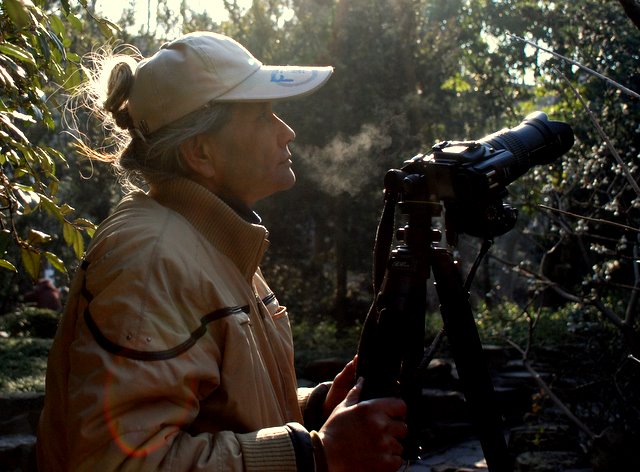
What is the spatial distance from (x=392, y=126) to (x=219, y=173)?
919 centimetres

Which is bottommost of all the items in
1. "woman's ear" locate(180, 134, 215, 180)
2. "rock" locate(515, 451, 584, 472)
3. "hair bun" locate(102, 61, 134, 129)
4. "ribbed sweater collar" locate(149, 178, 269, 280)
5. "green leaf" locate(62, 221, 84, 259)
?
"rock" locate(515, 451, 584, 472)

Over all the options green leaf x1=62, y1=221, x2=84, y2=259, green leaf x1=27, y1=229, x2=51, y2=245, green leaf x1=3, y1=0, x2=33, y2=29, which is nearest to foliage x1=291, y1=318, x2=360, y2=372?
green leaf x1=62, y1=221, x2=84, y2=259

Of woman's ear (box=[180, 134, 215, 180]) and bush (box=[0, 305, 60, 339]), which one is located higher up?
woman's ear (box=[180, 134, 215, 180])

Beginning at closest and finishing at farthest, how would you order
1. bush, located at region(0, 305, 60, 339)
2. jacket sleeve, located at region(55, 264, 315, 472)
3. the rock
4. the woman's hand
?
jacket sleeve, located at region(55, 264, 315, 472)
the woman's hand
the rock
bush, located at region(0, 305, 60, 339)

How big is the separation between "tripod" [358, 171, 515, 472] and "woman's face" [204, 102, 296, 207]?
0.35 meters

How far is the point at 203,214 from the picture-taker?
1.86 m

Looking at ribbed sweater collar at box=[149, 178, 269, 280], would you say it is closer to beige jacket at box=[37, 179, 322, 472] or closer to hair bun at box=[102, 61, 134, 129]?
beige jacket at box=[37, 179, 322, 472]

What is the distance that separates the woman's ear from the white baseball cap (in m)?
0.08

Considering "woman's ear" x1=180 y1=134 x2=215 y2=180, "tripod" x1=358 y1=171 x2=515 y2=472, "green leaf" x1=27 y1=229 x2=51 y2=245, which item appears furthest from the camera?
"green leaf" x1=27 y1=229 x2=51 y2=245

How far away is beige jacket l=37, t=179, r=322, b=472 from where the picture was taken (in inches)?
58.9

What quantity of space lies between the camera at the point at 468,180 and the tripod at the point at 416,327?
18 millimetres

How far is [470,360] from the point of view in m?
1.83

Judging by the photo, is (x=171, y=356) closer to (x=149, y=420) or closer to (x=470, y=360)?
(x=149, y=420)

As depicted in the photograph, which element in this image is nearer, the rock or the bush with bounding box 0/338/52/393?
the rock
